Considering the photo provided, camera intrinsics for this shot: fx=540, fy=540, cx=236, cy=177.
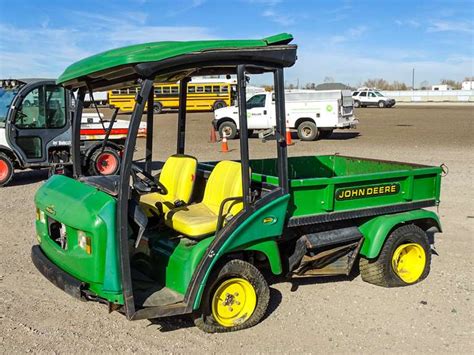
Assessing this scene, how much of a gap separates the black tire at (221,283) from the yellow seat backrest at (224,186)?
0.46m

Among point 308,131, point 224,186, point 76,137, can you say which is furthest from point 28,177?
point 308,131

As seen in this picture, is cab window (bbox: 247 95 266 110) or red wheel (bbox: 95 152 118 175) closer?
red wheel (bbox: 95 152 118 175)

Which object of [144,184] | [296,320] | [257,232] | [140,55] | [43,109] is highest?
[140,55]

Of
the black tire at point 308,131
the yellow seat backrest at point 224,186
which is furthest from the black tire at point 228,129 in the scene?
the yellow seat backrest at point 224,186

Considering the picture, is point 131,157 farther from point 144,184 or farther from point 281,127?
point 281,127

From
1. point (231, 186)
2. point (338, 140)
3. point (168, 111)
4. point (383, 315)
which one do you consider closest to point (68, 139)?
point (231, 186)

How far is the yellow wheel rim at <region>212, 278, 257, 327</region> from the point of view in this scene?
4.30 meters

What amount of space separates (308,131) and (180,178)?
15.4m

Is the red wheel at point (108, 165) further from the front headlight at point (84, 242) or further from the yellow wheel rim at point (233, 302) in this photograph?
the yellow wheel rim at point (233, 302)

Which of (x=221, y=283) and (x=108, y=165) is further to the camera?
(x=108, y=165)

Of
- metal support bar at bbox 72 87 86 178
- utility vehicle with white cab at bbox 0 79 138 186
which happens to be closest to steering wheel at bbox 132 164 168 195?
metal support bar at bbox 72 87 86 178

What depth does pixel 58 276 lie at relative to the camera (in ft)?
13.5

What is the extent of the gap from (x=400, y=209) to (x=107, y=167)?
634cm

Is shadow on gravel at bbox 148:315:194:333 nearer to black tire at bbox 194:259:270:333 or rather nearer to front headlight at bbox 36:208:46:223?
black tire at bbox 194:259:270:333
